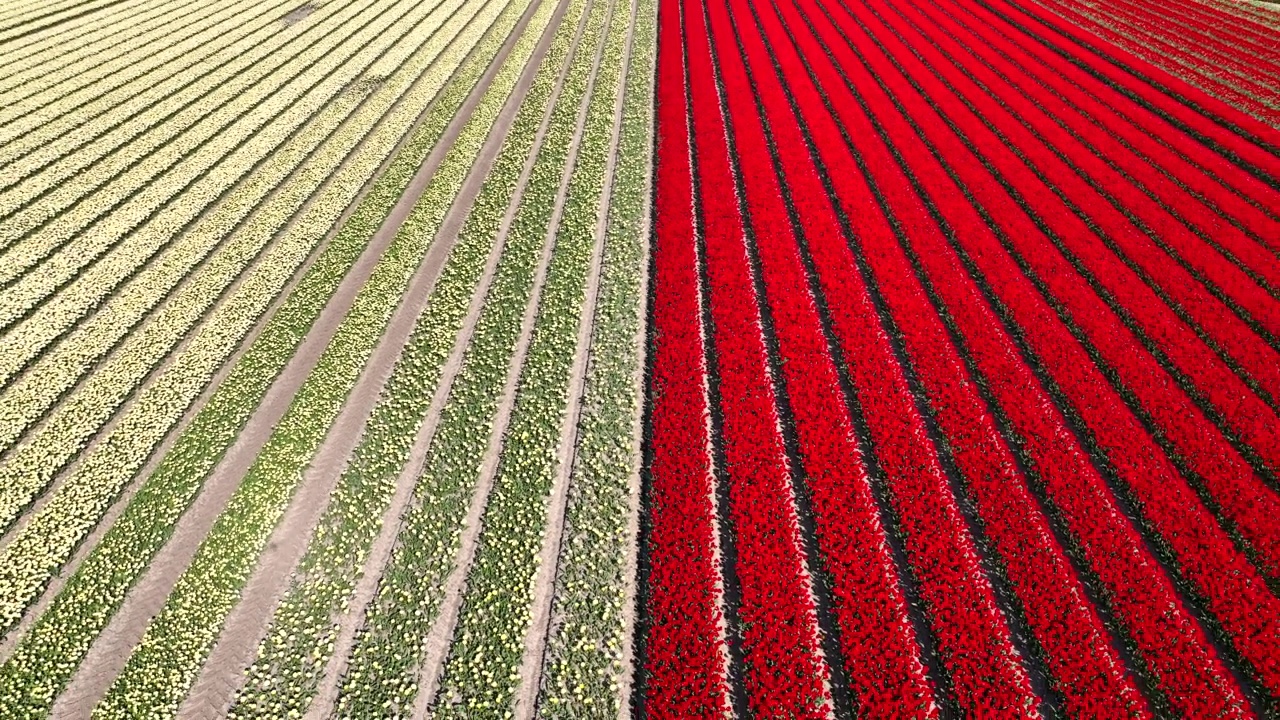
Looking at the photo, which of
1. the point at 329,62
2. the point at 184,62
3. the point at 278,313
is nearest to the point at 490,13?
the point at 329,62

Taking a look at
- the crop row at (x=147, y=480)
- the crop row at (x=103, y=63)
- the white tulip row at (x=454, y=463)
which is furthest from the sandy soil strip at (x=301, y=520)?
the crop row at (x=103, y=63)

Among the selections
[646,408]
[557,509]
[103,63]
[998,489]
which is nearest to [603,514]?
[557,509]

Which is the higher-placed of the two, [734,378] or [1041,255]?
[1041,255]

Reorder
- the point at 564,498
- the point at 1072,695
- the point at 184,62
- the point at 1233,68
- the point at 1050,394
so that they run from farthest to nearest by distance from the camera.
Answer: the point at 184,62 → the point at 1233,68 → the point at 1050,394 → the point at 564,498 → the point at 1072,695

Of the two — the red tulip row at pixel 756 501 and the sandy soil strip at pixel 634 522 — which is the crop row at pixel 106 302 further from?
the red tulip row at pixel 756 501

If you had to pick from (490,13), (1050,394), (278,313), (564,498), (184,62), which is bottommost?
(564,498)

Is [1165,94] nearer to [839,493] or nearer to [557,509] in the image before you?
[839,493]

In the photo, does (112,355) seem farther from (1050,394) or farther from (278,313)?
(1050,394)
